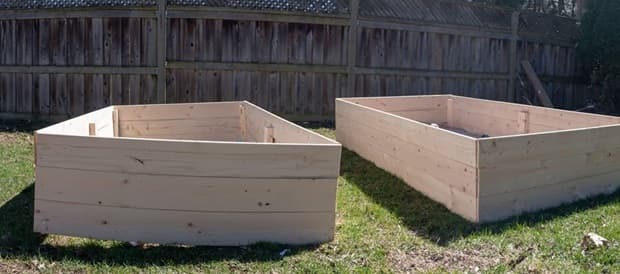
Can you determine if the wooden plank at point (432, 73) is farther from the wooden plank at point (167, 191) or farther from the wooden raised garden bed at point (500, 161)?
the wooden plank at point (167, 191)

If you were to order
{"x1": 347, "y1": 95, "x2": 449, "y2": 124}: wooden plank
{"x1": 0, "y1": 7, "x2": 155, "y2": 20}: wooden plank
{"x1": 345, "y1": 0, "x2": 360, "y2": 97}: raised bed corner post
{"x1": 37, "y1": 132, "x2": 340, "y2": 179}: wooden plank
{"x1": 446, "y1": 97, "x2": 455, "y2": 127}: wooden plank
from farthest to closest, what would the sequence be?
{"x1": 345, "y1": 0, "x2": 360, "y2": 97}: raised bed corner post < {"x1": 446, "y1": 97, "x2": 455, "y2": 127}: wooden plank < {"x1": 0, "y1": 7, "x2": 155, "y2": 20}: wooden plank < {"x1": 347, "y1": 95, "x2": 449, "y2": 124}: wooden plank < {"x1": 37, "y1": 132, "x2": 340, "y2": 179}: wooden plank

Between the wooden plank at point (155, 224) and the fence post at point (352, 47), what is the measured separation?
611 centimetres

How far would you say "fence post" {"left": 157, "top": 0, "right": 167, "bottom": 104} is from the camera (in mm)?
8922

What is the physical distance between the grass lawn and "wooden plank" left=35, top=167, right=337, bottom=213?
1.01 feet

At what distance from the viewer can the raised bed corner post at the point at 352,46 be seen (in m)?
9.86

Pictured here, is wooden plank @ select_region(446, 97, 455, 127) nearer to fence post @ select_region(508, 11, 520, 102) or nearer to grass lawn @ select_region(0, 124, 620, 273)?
fence post @ select_region(508, 11, 520, 102)

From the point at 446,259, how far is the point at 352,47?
20.9ft

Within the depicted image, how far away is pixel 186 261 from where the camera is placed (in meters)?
3.85

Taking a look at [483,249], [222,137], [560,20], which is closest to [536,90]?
[560,20]

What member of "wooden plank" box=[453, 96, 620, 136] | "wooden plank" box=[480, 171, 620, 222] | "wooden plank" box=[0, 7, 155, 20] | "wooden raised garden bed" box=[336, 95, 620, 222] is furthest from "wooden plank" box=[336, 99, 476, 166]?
"wooden plank" box=[0, 7, 155, 20]

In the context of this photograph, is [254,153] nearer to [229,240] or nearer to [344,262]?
[229,240]

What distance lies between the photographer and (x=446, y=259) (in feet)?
13.3

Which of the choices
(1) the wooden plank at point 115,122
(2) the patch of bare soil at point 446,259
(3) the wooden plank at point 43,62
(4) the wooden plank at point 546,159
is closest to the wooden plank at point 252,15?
(3) the wooden plank at point 43,62

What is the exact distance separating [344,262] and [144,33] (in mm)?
6336
